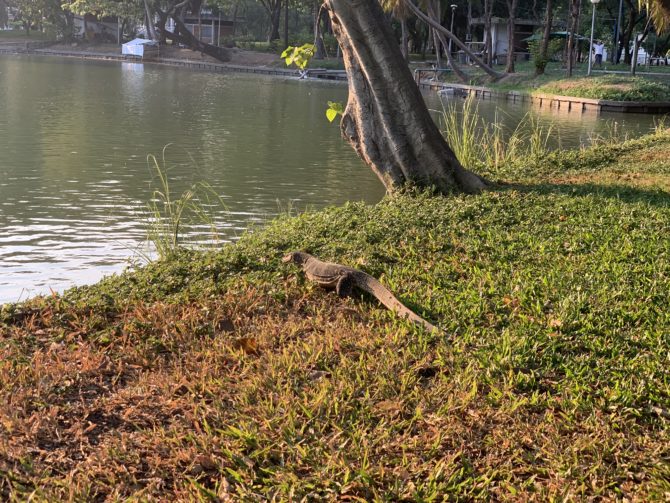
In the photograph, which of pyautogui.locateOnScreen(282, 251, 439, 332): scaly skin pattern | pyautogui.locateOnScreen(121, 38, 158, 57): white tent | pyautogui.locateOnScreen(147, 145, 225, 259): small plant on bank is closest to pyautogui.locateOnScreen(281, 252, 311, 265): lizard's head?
pyautogui.locateOnScreen(282, 251, 439, 332): scaly skin pattern

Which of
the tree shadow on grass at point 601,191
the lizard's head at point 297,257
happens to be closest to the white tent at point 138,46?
the tree shadow on grass at point 601,191

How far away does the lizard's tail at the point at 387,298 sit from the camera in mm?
4121

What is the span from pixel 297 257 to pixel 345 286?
69 centimetres

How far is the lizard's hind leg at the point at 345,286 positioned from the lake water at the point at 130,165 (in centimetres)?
310

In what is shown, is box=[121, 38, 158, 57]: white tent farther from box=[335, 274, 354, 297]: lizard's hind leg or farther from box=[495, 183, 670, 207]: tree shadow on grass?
box=[335, 274, 354, 297]: lizard's hind leg

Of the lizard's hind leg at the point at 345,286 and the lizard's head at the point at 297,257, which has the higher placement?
the lizard's head at the point at 297,257

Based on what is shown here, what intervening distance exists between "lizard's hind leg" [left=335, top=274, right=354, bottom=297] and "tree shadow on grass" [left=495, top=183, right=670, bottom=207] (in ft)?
12.0

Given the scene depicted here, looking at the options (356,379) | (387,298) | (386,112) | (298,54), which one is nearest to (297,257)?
(387,298)

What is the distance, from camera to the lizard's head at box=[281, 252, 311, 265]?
17.4 feet

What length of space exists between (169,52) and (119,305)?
60362 millimetres

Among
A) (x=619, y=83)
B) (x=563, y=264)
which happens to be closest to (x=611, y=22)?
(x=619, y=83)

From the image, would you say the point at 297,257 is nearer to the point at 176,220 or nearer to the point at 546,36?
the point at 176,220

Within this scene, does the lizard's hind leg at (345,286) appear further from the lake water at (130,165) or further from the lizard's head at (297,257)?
the lake water at (130,165)

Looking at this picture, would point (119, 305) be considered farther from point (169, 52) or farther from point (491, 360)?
point (169, 52)
